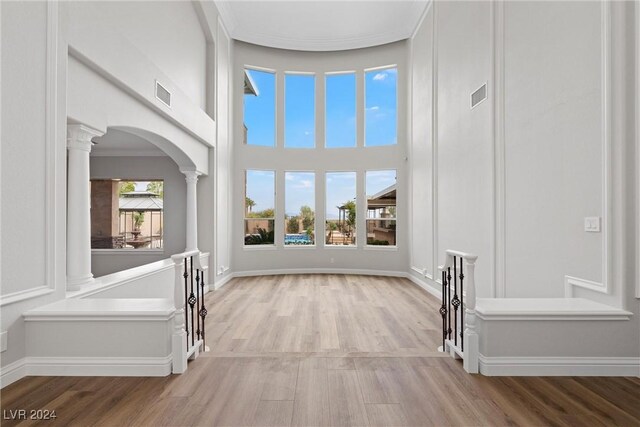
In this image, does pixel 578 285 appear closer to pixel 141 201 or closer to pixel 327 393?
pixel 327 393

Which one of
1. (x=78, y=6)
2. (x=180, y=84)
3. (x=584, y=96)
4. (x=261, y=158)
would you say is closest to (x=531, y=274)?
(x=584, y=96)

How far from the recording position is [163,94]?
4.51 m

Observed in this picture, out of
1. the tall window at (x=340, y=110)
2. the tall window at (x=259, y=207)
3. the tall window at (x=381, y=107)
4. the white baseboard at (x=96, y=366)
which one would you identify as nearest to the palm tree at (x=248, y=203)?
the tall window at (x=259, y=207)

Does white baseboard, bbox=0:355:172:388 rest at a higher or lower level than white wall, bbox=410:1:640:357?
lower

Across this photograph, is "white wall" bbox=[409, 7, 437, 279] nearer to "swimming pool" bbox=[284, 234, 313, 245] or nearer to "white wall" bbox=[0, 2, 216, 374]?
"swimming pool" bbox=[284, 234, 313, 245]

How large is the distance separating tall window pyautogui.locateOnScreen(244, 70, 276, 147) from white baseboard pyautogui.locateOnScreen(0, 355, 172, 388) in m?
6.04

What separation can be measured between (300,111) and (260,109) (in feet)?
3.06

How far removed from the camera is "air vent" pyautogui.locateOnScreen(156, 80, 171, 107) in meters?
4.38

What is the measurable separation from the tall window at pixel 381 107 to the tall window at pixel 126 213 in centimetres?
490

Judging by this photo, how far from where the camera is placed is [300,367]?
2.78 metres

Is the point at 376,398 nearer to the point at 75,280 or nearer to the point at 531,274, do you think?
the point at 531,274

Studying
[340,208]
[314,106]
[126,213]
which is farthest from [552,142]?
[126,213]

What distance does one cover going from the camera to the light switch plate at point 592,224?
274 centimetres

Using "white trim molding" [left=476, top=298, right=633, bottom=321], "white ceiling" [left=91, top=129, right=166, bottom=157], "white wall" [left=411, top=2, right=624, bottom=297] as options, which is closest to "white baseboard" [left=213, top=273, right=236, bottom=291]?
"white ceiling" [left=91, top=129, right=166, bottom=157]
